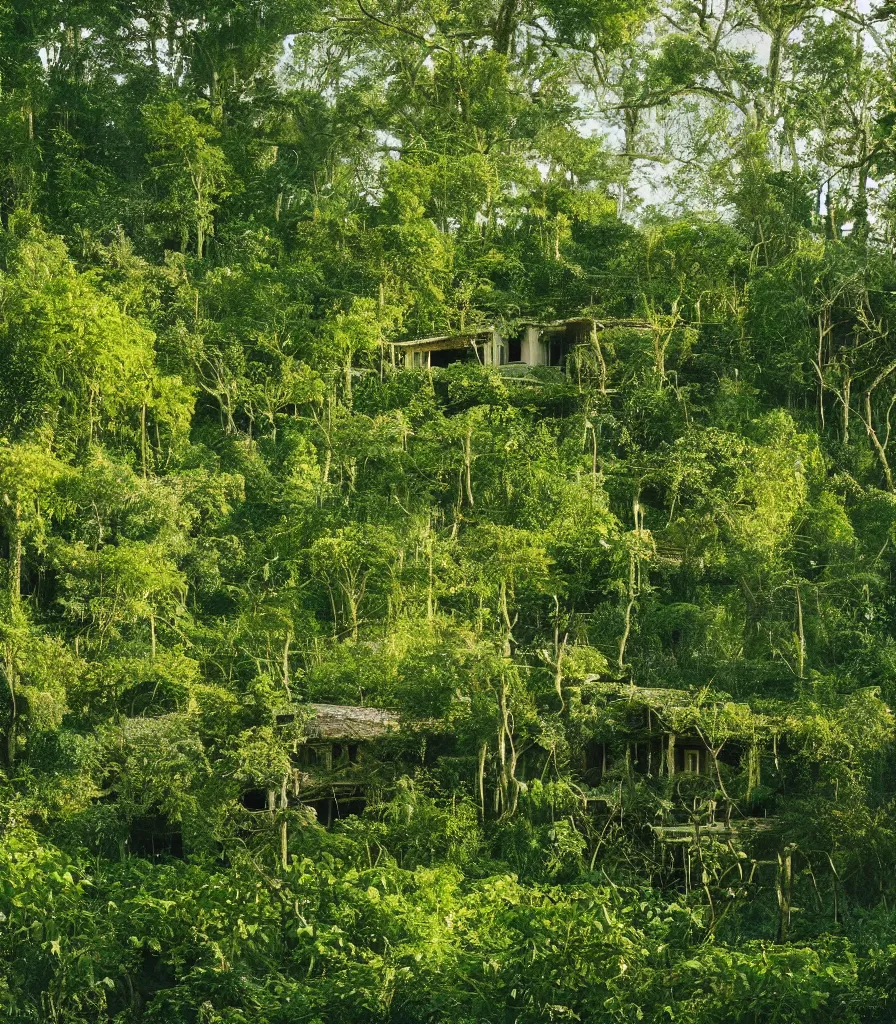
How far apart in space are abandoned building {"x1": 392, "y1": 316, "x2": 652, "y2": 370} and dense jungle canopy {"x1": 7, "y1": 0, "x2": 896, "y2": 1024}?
0.74ft

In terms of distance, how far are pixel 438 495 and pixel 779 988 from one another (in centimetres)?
1318

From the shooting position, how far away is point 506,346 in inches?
1427

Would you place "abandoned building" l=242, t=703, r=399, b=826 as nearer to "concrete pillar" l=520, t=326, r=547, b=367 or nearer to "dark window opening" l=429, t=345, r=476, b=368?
"dark window opening" l=429, t=345, r=476, b=368

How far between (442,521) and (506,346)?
267 inches

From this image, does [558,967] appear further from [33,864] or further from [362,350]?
[362,350]

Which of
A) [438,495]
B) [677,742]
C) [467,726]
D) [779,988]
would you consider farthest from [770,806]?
[438,495]

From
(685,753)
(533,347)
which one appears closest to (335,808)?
(685,753)

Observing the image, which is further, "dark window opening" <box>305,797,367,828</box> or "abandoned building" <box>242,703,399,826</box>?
"dark window opening" <box>305,797,367,828</box>

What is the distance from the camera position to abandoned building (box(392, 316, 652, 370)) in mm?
35375

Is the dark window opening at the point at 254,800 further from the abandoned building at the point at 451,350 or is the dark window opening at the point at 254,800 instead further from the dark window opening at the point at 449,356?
the dark window opening at the point at 449,356

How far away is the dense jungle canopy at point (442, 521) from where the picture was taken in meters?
21.3

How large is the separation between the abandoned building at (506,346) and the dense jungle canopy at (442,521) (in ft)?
0.74

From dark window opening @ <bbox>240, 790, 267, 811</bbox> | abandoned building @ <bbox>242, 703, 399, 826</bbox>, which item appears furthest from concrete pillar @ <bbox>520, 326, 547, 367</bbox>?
dark window opening @ <bbox>240, 790, 267, 811</bbox>

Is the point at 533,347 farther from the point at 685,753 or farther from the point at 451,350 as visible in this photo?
the point at 685,753
